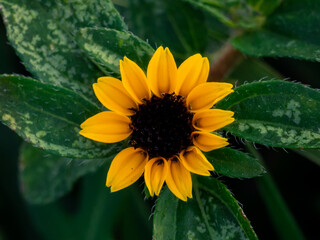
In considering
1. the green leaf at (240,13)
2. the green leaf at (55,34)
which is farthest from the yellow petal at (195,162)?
the green leaf at (240,13)

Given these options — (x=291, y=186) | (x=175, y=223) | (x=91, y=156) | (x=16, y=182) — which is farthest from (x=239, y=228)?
(x=16, y=182)

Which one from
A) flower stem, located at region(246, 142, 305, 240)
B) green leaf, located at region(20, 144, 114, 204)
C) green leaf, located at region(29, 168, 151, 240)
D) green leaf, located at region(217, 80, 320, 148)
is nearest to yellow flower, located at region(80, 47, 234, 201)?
green leaf, located at region(217, 80, 320, 148)

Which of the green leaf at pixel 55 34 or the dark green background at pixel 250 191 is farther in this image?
the dark green background at pixel 250 191

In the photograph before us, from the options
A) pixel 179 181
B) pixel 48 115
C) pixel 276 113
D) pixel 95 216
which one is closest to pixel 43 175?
pixel 95 216

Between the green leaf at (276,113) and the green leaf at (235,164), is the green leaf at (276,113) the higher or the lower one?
the higher one

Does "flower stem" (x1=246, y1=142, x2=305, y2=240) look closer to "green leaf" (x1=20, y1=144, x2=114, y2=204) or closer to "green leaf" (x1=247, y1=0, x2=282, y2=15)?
"green leaf" (x1=247, y1=0, x2=282, y2=15)

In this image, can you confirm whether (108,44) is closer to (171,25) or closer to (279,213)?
(171,25)

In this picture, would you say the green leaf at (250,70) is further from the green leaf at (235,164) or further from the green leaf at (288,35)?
the green leaf at (235,164)

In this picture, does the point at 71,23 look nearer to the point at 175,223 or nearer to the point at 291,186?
the point at 175,223

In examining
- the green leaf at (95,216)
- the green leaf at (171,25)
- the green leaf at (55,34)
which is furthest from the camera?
the green leaf at (95,216)
